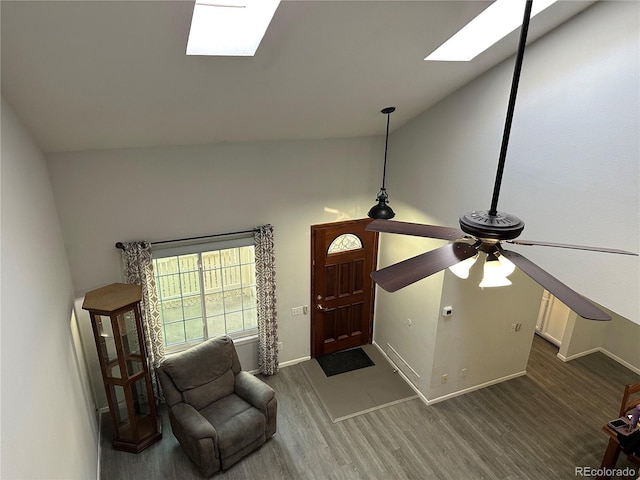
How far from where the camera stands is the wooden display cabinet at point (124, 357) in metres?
4.00

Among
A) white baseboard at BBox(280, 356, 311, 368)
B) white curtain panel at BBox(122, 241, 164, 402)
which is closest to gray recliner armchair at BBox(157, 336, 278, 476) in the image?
white curtain panel at BBox(122, 241, 164, 402)

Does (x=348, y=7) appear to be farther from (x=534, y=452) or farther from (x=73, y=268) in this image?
(x=534, y=452)

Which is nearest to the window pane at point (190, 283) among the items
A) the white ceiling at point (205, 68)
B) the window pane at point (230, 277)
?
the window pane at point (230, 277)

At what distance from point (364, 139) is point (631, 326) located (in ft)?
15.9

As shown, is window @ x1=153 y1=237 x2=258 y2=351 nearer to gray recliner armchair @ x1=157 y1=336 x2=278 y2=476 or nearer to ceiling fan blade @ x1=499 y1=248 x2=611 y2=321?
gray recliner armchair @ x1=157 y1=336 x2=278 y2=476

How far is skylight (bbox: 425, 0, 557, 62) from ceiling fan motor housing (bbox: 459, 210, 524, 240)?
1.80m

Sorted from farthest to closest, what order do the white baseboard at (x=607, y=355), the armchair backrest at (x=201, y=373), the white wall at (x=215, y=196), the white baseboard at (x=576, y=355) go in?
the white baseboard at (x=576, y=355) → the white baseboard at (x=607, y=355) → the armchair backrest at (x=201, y=373) → the white wall at (x=215, y=196)

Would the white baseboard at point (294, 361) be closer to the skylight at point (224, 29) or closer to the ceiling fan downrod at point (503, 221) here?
the skylight at point (224, 29)

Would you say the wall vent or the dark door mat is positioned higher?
the wall vent

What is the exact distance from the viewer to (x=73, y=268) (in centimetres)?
436

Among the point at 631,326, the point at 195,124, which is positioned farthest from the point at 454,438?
the point at 195,124

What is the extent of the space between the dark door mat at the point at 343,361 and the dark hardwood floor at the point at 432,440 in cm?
43

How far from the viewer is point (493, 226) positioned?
6.05ft

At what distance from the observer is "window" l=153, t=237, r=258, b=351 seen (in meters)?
4.90
